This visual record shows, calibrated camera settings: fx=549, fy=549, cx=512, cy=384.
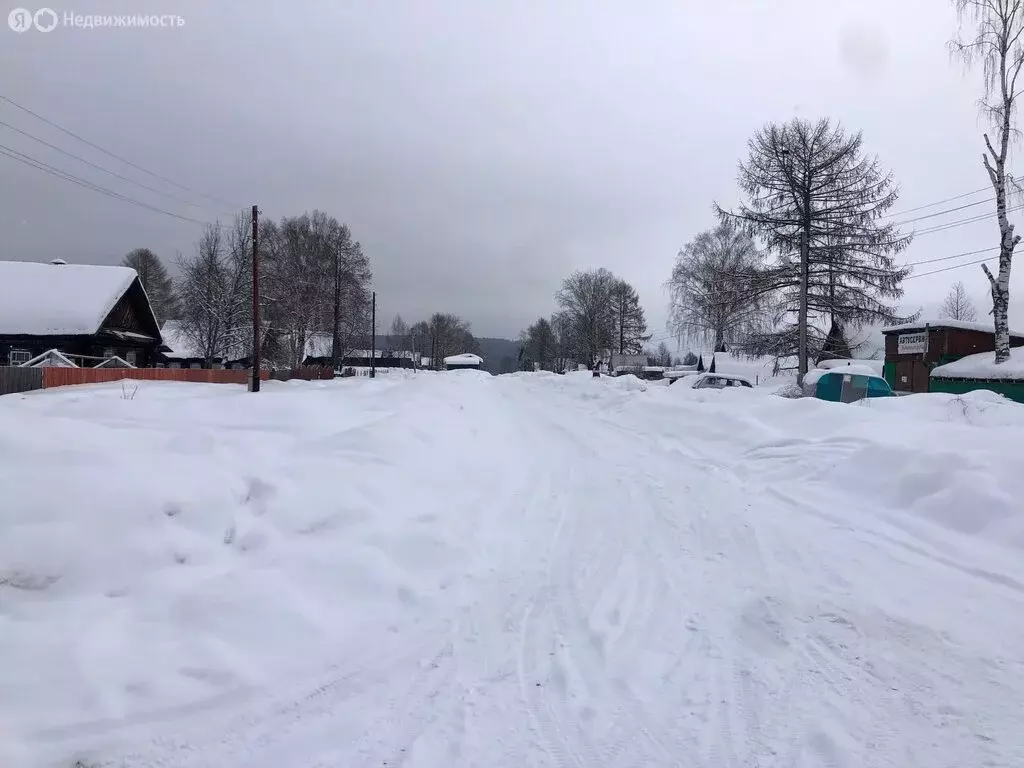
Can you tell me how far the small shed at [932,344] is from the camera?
95.3 feet

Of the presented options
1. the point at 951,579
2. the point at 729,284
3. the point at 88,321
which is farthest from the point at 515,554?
the point at 88,321

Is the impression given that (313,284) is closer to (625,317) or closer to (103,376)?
(103,376)

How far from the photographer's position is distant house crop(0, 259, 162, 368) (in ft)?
94.0

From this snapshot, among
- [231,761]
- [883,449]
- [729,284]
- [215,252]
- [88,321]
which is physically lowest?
[231,761]

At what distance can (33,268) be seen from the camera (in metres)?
31.3

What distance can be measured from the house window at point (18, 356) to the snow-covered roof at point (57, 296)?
1088 mm

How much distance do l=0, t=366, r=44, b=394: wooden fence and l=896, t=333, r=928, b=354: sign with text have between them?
134ft

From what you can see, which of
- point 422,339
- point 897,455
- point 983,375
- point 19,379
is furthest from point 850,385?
point 422,339

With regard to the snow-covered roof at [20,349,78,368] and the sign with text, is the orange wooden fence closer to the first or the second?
the snow-covered roof at [20,349,78,368]

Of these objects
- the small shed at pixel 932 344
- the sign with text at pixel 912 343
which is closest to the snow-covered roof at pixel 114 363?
the small shed at pixel 932 344

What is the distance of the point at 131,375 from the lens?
27.8 metres

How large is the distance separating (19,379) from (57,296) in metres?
13.5

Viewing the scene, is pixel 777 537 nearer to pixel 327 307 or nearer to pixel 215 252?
pixel 327 307

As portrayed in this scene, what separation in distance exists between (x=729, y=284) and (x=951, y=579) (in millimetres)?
23486
